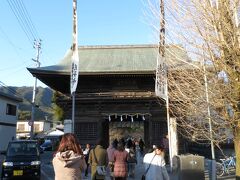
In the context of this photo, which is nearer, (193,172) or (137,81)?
(193,172)

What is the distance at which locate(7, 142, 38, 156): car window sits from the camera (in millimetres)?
14234

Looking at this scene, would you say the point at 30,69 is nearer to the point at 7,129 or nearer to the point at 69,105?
the point at 69,105

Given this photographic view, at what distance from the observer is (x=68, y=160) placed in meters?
4.54

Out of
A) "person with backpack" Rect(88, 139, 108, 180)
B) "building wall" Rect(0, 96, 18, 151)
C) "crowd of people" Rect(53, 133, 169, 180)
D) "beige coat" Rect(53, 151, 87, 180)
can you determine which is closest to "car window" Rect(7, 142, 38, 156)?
"crowd of people" Rect(53, 133, 169, 180)

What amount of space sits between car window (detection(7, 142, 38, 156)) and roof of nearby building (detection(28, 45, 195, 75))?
6.21 meters

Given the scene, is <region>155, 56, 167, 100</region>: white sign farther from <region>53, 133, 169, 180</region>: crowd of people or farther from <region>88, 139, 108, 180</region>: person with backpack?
<region>88, 139, 108, 180</region>: person with backpack

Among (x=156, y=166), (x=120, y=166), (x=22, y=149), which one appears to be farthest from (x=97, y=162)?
(x=22, y=149)

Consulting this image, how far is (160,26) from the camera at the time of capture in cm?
896

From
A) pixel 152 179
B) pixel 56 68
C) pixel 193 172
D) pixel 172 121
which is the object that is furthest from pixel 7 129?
pixel 152 179

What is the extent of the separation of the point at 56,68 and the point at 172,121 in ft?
26.3

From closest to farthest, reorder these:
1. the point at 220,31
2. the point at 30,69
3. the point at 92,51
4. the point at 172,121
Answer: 1. the point at 220,31
2. the point at 172,121
3. the point at 30,69
4. the point at 92,51

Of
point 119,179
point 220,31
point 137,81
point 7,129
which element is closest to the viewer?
point 220,31

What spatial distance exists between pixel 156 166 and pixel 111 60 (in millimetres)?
16986

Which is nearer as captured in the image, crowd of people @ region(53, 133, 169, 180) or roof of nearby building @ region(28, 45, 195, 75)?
crowd of people @ region(53, 133, 169, 180)
